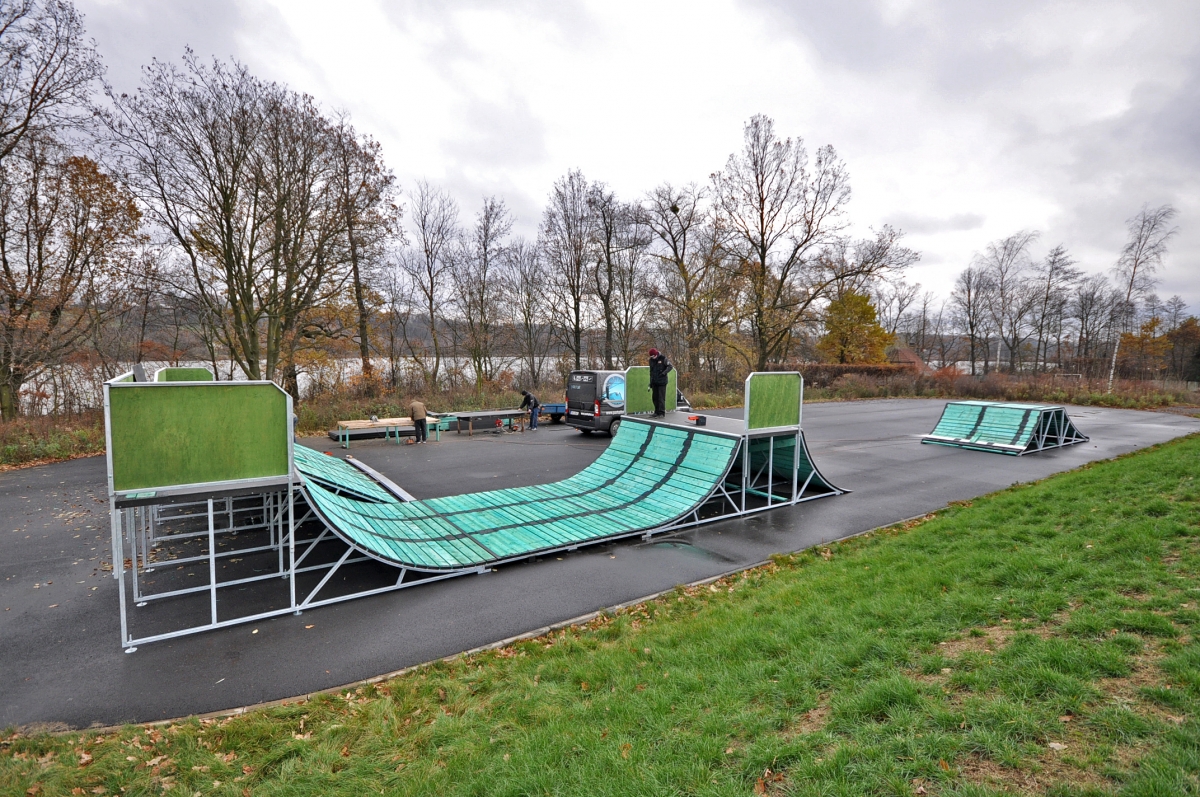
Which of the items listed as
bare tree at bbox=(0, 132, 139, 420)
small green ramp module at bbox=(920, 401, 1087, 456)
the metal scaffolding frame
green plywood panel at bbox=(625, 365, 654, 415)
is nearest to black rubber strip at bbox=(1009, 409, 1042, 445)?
small green ramp module at bbox=(920, 401, 1087, 456)

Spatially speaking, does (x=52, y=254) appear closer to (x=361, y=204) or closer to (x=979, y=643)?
(x=361, y=204)

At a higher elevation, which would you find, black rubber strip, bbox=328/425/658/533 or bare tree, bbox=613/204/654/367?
bare tree, bbox=613/204/654/367

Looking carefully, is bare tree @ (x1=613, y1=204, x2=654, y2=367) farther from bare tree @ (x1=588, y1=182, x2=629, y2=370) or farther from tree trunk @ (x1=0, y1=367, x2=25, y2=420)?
tree trunk @ (x1=0, y1=367, x2=25, y2=420)

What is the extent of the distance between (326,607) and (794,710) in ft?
14.6

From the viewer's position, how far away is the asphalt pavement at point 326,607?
4.08 metres

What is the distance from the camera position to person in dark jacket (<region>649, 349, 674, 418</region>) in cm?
1291

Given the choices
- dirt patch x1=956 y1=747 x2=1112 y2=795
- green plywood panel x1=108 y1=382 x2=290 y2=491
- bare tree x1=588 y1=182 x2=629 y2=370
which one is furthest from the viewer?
bare tree x1=588 y1=182 x2=629 y2=370

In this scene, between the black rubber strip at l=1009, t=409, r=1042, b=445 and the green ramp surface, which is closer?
the green ramp surface

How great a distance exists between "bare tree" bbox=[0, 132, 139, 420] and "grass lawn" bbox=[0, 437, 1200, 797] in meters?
18.5

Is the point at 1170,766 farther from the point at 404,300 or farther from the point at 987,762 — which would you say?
the point at 404,300

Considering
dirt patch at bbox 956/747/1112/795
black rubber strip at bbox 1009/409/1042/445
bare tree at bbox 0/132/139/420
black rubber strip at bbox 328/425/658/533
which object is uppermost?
bare tree at bbox 0/132/139/420

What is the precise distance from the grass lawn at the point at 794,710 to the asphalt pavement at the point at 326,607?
501mm

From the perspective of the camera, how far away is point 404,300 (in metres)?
25.0

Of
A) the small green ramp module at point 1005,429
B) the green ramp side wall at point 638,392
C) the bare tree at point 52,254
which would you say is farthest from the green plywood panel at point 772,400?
the bare tree at point 52,254
